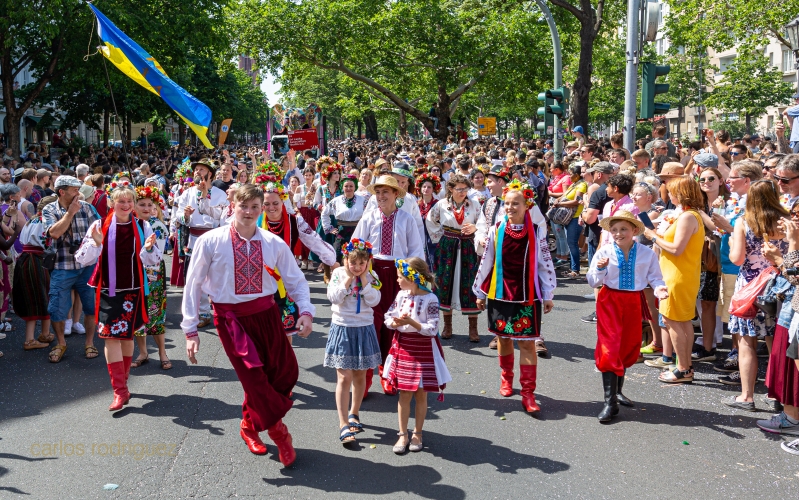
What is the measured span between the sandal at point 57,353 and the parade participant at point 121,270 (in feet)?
4.72

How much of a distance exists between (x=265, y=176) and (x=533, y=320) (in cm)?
337

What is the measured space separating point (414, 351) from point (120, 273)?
2.98 metres

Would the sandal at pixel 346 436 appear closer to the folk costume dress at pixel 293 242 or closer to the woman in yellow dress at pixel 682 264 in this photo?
the folk costume dress at pixel 293 242

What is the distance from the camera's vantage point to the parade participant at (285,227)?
6781mm

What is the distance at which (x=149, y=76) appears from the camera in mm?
10969

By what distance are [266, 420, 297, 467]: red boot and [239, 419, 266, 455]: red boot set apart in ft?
0.83

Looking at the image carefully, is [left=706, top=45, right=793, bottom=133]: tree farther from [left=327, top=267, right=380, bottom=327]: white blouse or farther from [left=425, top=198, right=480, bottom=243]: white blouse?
[left=327, top=267, right=380, bottom=327]: white blouse

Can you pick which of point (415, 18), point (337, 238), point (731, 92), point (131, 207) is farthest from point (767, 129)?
point (131, 207)

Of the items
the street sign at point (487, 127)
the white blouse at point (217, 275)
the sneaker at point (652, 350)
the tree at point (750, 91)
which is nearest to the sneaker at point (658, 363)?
the sneaker at point (652, 350)

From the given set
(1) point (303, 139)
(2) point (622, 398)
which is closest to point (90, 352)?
(2) point (622, 398)

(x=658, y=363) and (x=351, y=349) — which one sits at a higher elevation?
(x=351, y=349)

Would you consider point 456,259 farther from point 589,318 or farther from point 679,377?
point 679,377

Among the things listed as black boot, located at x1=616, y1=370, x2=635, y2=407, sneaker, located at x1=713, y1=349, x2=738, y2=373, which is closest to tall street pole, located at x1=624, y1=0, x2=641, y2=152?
sneaker, located at x1=713, y1=349, x2=738, y2=373

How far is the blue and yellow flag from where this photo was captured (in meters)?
10.5
